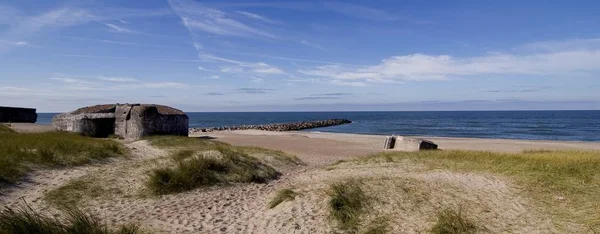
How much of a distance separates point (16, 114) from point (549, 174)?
4427 centimetres

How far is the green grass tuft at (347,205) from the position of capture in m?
8.84

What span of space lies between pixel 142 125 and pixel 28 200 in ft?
58.3

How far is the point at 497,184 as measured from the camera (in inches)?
486

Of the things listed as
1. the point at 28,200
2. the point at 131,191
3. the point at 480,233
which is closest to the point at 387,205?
the point at 480,233

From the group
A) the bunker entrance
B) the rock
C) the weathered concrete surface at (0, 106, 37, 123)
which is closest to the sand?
the rock

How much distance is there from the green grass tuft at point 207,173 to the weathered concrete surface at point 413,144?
35.0 ft

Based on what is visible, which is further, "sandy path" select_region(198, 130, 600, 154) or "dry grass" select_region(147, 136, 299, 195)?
"sandy path" select_region(198, 130, 600, 154)

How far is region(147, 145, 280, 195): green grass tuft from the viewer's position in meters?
12.0

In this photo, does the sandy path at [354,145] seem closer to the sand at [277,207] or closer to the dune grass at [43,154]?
the dune grass at [43,154]

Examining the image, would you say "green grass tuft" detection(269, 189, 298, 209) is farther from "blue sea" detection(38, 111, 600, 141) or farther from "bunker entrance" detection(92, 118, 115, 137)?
"blue sea" detection(38, 111, 600, 141)

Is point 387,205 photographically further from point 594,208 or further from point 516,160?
point 516,160

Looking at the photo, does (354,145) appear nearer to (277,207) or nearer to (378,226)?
(277,207)

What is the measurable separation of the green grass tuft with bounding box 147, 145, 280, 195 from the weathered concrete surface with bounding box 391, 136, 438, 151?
10660mm

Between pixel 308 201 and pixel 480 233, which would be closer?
pixel 480 233
